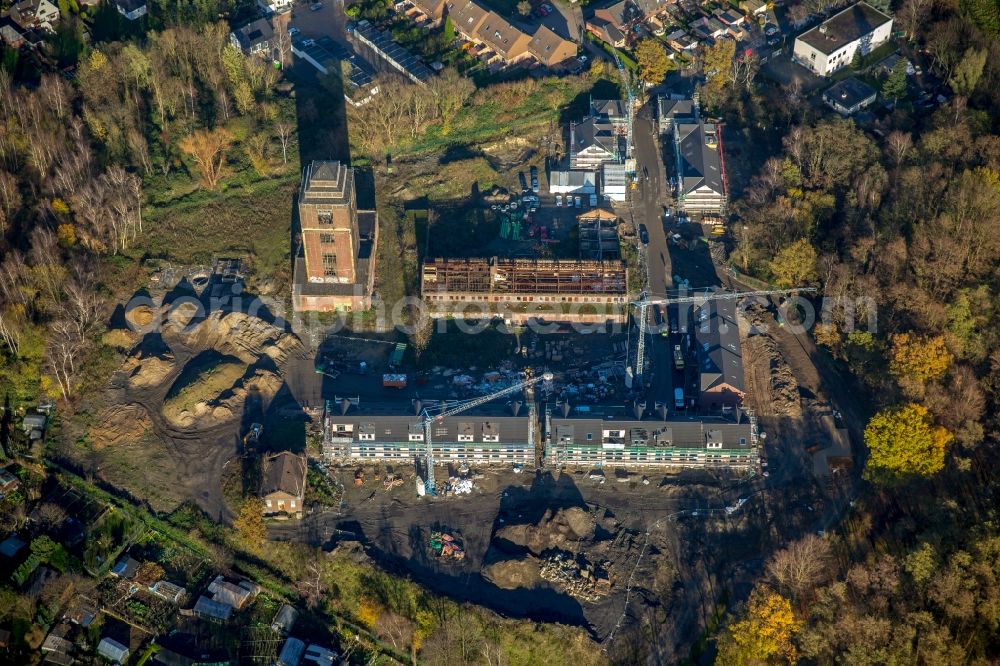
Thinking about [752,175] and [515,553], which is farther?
[752,175]

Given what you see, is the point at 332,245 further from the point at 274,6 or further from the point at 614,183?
the point at 274,6

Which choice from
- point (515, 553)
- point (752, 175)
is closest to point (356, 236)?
point (515, 553)

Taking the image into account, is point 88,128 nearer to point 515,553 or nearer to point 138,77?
point 138,77

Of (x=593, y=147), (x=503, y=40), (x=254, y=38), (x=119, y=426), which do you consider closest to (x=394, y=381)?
(x=119, y=426)

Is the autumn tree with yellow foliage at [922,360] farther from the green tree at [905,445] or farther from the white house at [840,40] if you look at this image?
the white house at [840,40]

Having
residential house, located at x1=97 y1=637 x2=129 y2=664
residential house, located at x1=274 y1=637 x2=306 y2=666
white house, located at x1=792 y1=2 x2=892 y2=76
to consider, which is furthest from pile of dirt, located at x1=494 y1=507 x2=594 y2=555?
white house, located at x1=792 y1=2 x2=892 y2=76

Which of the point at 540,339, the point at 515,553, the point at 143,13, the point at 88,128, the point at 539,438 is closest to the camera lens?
the point at 515,553

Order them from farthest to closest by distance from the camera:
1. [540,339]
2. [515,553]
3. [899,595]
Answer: [540,339], [515,553], [899,595]
